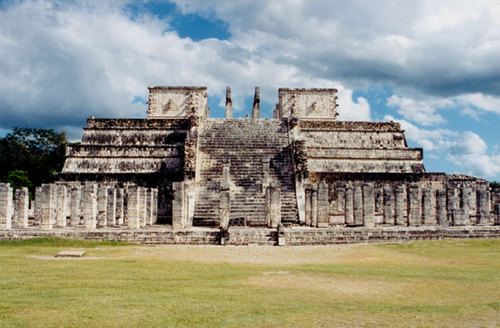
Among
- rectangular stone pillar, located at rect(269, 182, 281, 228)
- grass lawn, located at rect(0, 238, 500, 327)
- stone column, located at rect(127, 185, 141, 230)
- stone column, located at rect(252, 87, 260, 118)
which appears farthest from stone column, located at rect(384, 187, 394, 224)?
stone column, located at rect(252, 87, 260, 118)

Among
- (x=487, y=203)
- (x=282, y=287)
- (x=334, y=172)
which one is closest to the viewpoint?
(x=282, y=287)

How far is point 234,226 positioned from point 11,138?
117 feet

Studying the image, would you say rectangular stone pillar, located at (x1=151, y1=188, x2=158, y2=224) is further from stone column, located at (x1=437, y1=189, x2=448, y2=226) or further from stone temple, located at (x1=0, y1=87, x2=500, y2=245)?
stone column, located at (x1=437, y1=189, x2=448, y2=226)

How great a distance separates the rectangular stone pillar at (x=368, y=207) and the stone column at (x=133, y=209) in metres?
8.77

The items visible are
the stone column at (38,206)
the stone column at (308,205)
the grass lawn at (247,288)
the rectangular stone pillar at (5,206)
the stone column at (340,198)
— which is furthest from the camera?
the stone column at (340,198)

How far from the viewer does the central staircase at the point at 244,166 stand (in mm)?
20328

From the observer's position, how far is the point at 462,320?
20.1 feet

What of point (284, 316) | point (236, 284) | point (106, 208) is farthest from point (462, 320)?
point (106, 208)

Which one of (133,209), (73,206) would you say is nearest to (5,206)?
(73,206)

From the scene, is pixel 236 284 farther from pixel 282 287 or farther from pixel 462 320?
pixel 462 320

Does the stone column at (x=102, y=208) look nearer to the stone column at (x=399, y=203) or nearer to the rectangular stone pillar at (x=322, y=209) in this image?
the rectangular stone pillar at (x=322, y=209)

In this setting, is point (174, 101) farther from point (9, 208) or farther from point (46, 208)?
point (9, 208)

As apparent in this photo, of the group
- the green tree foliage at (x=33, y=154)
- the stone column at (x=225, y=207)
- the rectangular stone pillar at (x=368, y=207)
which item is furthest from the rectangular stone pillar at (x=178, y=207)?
the green tree foliage at (x=33, y=154)

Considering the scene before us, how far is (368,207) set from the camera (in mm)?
18641
